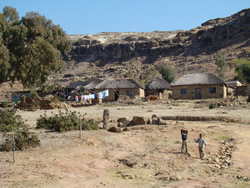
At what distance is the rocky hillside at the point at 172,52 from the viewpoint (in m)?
59.5

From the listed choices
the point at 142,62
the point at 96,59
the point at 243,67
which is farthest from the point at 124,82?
the point at 96,59

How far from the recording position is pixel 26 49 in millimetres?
18734

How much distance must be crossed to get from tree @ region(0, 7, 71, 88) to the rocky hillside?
35.7 m

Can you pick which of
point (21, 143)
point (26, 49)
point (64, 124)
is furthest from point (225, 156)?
point (26, 49)

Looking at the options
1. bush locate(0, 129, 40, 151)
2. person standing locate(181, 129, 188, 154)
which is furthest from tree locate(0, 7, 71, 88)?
person standing locate(181, 129, 188, 154)

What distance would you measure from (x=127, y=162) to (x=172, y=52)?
214ft

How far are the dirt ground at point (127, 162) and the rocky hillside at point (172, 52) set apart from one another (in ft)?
129

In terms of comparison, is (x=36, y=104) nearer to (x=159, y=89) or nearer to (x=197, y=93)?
(x=159, y=89)

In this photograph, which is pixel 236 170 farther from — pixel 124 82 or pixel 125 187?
pixel 124 82

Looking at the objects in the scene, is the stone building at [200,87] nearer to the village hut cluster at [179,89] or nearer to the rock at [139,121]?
the village hut cluster at [179,89]

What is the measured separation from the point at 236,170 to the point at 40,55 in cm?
1391

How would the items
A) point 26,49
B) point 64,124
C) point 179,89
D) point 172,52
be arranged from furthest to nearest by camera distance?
point 172,52 → point 179,89 → point 26,49 → point 64,124

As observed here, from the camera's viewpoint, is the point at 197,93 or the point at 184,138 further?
the point at 197,93

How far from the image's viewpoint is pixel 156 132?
13648 millimetres
